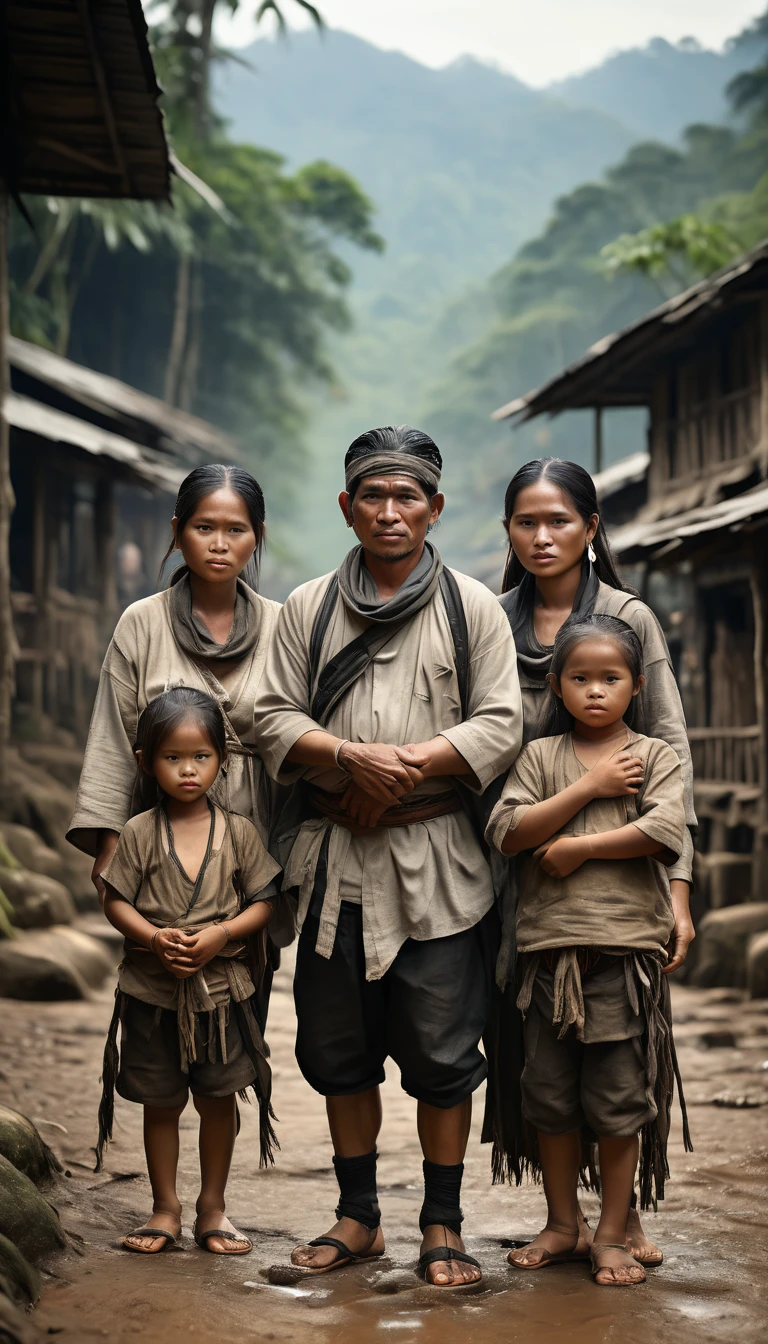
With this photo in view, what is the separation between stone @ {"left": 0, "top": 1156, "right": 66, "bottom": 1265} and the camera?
11.1ft

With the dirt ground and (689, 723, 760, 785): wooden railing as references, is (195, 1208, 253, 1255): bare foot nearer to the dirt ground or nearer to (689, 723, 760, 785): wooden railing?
the dirt ground

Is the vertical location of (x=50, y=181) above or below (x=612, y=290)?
below

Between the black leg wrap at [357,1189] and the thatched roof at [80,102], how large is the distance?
4.69 m

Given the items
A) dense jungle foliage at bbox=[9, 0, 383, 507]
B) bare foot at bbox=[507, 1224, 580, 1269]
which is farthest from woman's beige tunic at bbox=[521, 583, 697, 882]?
dense jungle foliage at bbox=[9, 0, 383, 507]

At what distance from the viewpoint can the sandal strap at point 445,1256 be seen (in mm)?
3486

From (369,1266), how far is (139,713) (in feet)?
5.54

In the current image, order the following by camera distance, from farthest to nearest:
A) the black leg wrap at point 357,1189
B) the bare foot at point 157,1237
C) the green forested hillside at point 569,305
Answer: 1. the green forested hillside at point 569,305
2. the black leg wrap at point 357,1189
3. the bare foot at point 157,1237

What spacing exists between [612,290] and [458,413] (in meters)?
7.79

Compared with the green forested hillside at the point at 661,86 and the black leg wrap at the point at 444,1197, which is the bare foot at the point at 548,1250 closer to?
the black leg wrap at the point at 444,1197

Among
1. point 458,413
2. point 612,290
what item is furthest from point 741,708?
point 458,413

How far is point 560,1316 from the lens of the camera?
125 inches

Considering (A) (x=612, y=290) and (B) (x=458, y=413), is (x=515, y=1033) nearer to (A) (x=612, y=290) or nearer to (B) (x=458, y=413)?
(A) (x=612, y=290)

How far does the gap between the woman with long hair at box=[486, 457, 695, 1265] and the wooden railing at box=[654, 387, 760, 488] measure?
9.03m

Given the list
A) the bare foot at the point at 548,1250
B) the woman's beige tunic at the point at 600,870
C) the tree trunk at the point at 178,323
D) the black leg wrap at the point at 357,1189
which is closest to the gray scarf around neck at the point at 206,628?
the woman's beige tunic at the point at 600,870
